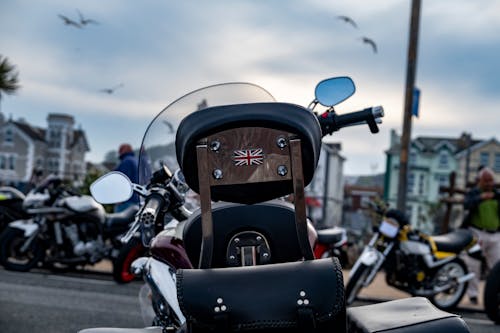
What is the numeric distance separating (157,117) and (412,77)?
27.7 feet

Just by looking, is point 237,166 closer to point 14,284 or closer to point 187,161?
point 187,161

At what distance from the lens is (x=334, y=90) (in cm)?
260

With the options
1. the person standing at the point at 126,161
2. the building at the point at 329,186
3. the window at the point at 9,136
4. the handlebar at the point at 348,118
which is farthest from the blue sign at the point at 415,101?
the window at the point at 9,136

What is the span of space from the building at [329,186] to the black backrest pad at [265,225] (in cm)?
4183

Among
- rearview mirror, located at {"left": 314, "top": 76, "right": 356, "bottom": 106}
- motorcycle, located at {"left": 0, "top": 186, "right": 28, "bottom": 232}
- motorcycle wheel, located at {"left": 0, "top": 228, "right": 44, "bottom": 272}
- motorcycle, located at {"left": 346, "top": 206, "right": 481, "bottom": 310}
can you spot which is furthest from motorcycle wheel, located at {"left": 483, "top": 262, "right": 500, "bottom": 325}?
motorcycle, located at {"left": 0, "top": 186, "right": 28, "bottom": 232}

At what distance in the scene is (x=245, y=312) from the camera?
68.2 inches

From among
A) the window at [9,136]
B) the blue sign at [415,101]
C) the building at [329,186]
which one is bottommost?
the building at [329,186]

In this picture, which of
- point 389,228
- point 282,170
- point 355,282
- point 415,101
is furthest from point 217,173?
point 415,101

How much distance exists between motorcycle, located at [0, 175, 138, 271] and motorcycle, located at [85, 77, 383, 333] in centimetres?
621

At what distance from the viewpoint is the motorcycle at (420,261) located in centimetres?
731

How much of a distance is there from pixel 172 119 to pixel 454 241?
217 inches

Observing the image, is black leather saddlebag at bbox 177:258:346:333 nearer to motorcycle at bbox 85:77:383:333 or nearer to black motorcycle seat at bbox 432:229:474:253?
motorcycle at bbox 85:77:383:333

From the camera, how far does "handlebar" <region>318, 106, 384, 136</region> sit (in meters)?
2.65

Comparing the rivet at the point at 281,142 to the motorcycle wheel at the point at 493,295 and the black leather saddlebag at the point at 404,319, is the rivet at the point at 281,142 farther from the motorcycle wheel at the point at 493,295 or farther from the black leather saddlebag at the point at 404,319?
the motorcycle wheel at the point at 493,295
